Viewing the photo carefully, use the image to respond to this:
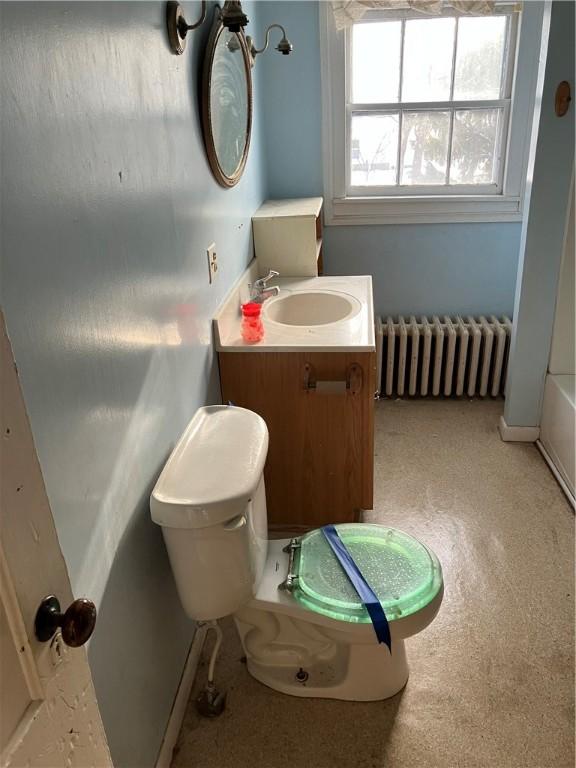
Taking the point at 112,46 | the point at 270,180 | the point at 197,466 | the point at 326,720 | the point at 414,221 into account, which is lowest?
the point at 326,720

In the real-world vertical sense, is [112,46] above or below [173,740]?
above

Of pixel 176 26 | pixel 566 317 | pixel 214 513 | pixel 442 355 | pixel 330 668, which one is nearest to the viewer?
pixel 214 513

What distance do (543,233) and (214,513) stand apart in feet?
6.12

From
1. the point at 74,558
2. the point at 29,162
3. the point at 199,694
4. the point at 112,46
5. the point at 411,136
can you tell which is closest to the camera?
the point at 29,162

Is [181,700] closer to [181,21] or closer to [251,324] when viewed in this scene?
[251,324]

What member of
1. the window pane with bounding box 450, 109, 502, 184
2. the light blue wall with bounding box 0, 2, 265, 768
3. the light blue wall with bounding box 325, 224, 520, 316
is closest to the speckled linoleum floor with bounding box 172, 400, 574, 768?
the light blue wall with bounding box 0, 2, 265, 768

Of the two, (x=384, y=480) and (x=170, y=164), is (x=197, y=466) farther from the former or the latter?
(x=384, y=480)

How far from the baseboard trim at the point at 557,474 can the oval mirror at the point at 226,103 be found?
5.65 ft

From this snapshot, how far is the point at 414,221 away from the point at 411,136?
40 cm

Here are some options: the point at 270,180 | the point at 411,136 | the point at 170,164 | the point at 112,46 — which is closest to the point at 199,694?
the point at 170,164

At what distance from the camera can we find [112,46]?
1.08 m

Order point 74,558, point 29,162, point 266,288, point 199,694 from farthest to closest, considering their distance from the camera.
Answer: point 266,288 → point 199,694 → point 74,558 → point 29,162

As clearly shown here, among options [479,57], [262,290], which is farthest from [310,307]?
[479,57]

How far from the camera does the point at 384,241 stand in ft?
9.99
